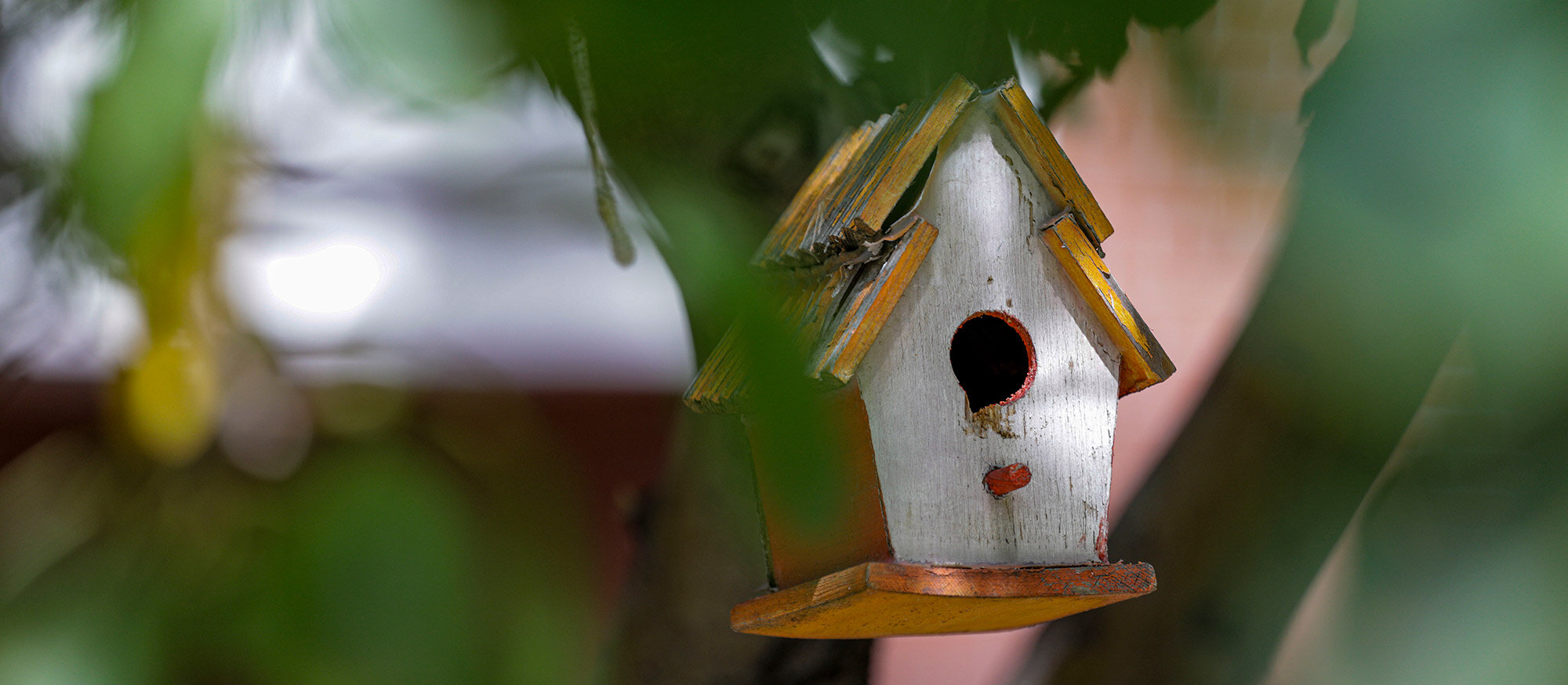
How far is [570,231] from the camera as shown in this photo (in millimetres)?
633

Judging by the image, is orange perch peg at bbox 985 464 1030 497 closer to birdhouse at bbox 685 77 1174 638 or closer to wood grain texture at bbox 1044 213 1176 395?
birdhouse at bbox 685 77 1174 638

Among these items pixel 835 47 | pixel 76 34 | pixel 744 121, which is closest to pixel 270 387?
pixel 76 34

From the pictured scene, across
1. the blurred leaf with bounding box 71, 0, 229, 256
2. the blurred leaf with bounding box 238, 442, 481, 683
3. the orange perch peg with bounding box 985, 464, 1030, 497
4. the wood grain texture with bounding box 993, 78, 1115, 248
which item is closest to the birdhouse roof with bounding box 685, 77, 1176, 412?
the wood grain texture with bounding box 993, 78, 1115, 248

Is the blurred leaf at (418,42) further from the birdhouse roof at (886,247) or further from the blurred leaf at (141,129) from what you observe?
the birdhouse roof at (886,247)

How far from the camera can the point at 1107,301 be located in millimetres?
791

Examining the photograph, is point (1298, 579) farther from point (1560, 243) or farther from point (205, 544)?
point (205, 544)

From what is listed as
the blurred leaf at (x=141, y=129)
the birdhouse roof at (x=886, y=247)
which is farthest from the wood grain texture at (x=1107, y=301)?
the blurred leaf at (x=141, y=129)

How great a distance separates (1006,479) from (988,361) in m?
0.21

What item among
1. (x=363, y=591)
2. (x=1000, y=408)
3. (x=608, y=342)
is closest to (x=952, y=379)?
(x=1000, y=408)

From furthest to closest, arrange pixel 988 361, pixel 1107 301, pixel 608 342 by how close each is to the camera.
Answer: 1. pixel 608 342
2. pixel 988 361
3. pixel 1107 301

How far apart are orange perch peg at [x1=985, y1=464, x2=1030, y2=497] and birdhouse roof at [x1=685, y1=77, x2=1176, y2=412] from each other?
129mm

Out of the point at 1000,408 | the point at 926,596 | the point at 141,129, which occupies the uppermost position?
the point at 141,129

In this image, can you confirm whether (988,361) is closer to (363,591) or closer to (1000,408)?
(1000,408)

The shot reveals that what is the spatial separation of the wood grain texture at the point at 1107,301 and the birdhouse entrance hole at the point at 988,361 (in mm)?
85
